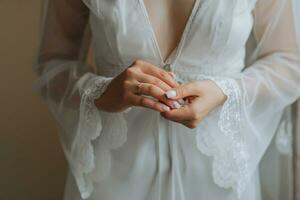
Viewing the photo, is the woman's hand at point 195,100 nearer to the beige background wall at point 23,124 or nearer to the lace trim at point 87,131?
the lace trim at point 87,131

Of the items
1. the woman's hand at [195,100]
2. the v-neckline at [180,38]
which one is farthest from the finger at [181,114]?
the v-neckline at [180,38]

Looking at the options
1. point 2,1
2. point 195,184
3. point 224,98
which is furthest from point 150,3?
point 2,1

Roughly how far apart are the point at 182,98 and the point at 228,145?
0.12 m

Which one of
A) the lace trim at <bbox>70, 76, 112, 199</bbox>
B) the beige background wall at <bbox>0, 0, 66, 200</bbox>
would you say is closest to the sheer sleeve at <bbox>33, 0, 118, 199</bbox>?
the lace trim at <bbox>70, 76, 112, 199</bbox>

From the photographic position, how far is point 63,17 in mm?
862

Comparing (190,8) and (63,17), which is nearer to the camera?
(190,8)

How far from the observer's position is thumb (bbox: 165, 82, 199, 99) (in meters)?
0.65

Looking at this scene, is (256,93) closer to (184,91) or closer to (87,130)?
(184,91)

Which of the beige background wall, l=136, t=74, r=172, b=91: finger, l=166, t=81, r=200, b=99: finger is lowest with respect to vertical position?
the beige background wall

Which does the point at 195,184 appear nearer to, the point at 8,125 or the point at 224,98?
the point at 224,98

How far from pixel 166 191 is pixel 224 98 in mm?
178

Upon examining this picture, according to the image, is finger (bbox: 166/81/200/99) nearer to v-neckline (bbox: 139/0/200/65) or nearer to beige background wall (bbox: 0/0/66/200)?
v-neckline (bbox: 139/0/200/65)

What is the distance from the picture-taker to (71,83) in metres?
0.83

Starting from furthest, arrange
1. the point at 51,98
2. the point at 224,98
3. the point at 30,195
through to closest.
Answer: the point at 30,195
the point at 51,98
the point at 224,98
